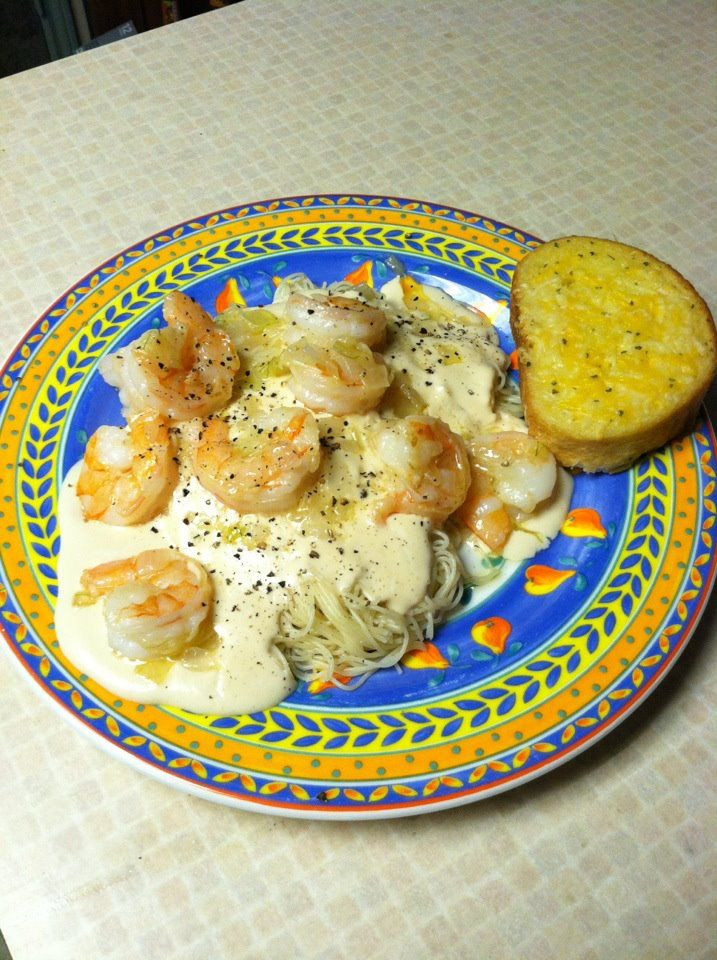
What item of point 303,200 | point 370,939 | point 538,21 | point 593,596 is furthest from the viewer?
point 538,21

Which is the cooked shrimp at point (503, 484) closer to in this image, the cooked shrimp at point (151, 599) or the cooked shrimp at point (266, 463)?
the cooked shrimp at point (266, 463)

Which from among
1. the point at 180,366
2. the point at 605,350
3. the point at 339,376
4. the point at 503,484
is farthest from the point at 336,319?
the point at 605,350

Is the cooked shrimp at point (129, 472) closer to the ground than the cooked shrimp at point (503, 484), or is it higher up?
higher up

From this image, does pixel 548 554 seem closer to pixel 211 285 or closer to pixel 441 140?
pixel 211 285

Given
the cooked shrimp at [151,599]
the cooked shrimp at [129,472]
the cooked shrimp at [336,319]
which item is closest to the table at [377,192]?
the cooked shrimp at [151,599]

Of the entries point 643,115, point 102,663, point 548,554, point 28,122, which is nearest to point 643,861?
point 548,554

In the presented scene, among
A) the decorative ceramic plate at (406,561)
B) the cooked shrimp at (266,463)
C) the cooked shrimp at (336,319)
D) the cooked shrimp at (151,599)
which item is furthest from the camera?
the cooked shrimp at (336,319)
